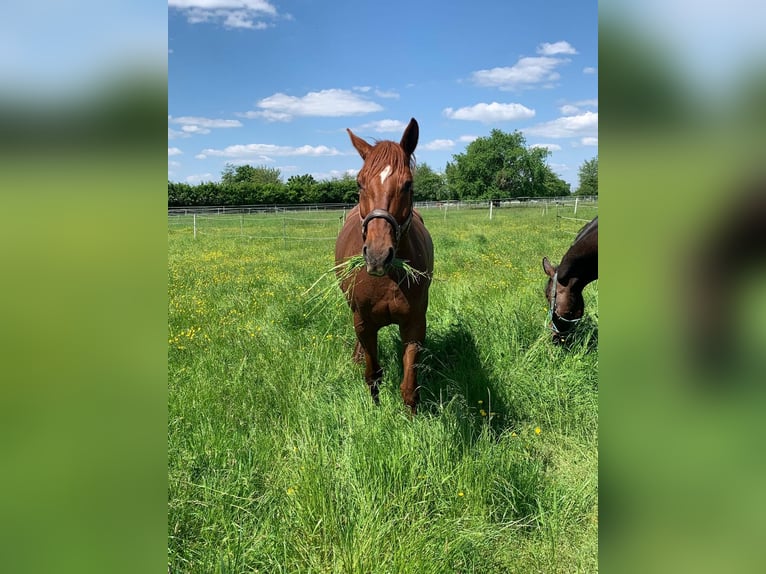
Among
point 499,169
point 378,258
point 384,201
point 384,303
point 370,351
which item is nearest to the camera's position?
point 378,258

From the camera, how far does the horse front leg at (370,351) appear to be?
370cm

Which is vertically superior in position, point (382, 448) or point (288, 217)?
point (288, 217)

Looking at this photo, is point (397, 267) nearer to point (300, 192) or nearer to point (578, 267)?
point (578, 267)

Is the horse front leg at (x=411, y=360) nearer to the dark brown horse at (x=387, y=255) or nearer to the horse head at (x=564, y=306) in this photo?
the dark brown horse at (x=387, y=255)

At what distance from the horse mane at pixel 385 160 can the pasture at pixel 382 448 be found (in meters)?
0.96

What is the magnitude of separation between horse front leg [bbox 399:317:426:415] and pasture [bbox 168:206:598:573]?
0.46 feet

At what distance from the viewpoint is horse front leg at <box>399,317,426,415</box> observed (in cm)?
348

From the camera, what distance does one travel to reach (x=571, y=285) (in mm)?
4297

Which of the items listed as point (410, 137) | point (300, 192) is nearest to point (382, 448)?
point (410, 137)

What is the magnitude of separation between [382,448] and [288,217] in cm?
3204

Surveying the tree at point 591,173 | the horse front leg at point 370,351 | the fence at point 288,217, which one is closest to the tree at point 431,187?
the fence at point 288,217
